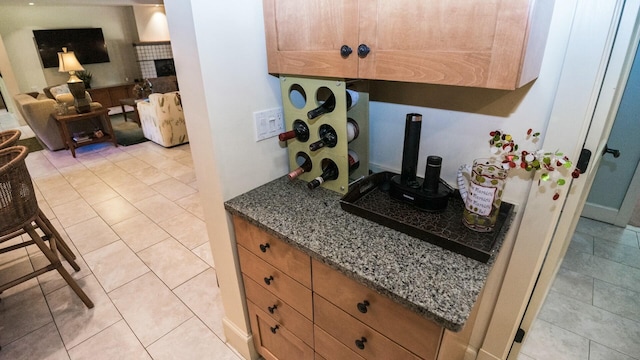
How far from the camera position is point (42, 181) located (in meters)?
3.84

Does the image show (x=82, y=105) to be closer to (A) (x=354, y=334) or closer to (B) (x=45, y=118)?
(B) (x=45, y=118)

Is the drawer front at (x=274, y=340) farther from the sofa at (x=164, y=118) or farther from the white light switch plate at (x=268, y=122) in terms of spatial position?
the sofa at (x=164, y=118)

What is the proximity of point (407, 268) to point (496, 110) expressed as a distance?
2.06 feet

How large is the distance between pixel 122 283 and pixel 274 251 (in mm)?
1614

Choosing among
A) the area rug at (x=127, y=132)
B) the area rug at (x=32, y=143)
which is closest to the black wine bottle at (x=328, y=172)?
the area rug at (x=127, y=132)

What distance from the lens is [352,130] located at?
1.31 metres

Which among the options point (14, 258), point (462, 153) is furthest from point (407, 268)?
point (14, 258)

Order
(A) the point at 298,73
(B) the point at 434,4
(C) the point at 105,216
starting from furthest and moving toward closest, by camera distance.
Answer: (C) the point at 105,216
(A) the point at 298,73
(B) the point at 434,4

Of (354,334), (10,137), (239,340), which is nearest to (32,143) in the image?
(10,137)

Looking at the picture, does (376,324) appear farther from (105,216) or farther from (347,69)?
(105,216)

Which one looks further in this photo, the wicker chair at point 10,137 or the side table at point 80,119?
the side table at point 80,119

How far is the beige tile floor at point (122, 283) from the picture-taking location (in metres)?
1.77

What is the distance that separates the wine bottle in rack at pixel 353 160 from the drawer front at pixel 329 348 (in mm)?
653

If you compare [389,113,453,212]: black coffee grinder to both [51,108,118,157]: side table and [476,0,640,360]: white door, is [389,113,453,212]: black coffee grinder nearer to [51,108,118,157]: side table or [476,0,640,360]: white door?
[476,0,640,360]: white door
